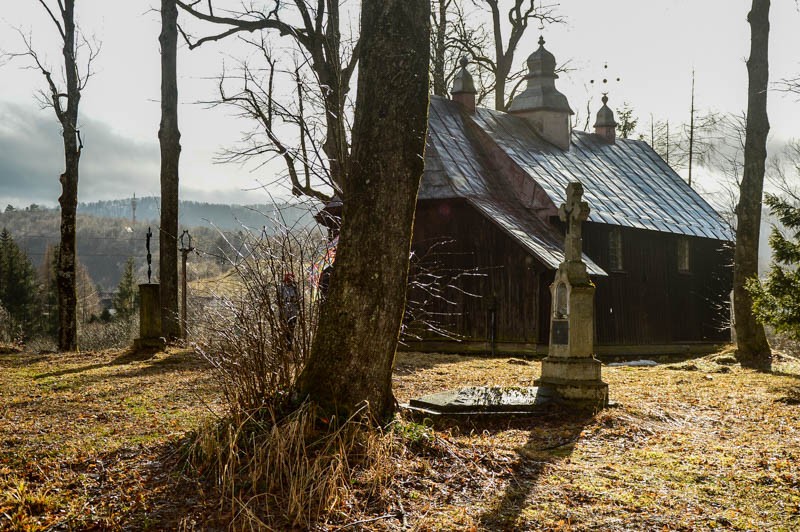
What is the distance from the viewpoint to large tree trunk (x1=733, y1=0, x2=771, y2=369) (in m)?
17.1

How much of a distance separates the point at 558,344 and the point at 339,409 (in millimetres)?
5046

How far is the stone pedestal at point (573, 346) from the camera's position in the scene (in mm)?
9922

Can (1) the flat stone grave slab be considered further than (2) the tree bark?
No

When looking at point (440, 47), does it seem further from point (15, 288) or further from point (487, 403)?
point (15, 288)

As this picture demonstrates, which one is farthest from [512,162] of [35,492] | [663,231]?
[35,492]

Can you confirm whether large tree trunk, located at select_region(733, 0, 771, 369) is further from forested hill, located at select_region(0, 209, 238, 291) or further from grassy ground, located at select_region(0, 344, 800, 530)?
forested hill, located at select_region(0, 209, 238, 291)

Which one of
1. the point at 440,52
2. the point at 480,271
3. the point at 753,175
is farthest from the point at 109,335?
the point at 753,175

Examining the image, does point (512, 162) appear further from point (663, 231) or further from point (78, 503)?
point (78, 503)

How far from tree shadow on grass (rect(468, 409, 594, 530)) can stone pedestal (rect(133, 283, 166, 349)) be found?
8.98 metres

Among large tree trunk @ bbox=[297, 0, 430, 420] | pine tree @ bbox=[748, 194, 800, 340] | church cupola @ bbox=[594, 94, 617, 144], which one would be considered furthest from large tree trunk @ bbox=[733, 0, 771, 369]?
church cupola @ bbox=[594, 94, 617, 144]

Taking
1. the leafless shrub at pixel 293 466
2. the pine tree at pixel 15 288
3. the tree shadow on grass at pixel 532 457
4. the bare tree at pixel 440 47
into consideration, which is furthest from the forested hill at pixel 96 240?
the leafless shrub at pixel 293 466

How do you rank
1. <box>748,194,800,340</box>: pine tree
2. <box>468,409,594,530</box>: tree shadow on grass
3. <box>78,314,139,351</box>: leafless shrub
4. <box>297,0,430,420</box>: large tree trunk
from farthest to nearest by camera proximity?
1. <box>78,314,139,351</box>: leafless shrub
2. <box>748,194,800,340</box>: pine tree
3. <box>297,0,430,420</box>: large tree trunk
4. <box>468,409,594,530</box>: tree shadow on grass

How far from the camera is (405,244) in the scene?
6375 mm

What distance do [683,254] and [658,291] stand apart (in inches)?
88.0
